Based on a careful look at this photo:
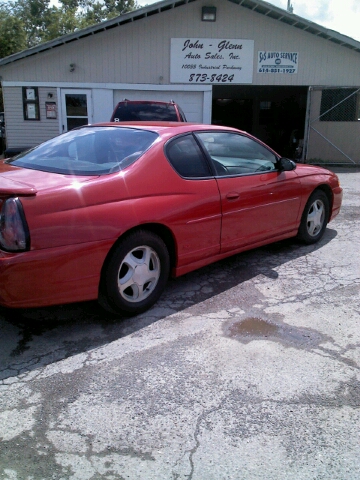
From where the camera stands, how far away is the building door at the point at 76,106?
13508 millimetres

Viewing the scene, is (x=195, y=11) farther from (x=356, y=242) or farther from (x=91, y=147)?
(x=91, y=147)

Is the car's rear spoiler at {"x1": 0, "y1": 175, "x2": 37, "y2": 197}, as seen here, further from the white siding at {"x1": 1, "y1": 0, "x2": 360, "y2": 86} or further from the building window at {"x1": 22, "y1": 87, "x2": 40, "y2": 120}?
the building window at {"x1": 22, "y1": 87, "x2": 40, "y2": 120}

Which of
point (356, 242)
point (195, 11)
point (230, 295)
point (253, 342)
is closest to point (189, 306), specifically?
point (230, 295)

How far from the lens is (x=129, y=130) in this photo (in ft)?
13.7

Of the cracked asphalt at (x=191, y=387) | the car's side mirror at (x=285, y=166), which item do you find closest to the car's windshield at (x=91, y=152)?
the cracked asphalt at (x=191, y=387)

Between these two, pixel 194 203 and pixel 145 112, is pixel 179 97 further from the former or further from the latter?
pixel 194 203

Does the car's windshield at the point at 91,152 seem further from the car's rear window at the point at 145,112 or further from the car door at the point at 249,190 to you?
the car's rear window at the point at 145,112

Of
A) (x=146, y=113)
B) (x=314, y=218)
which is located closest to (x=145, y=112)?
(x=146, y=113)

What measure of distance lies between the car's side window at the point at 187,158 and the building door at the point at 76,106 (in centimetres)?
1018

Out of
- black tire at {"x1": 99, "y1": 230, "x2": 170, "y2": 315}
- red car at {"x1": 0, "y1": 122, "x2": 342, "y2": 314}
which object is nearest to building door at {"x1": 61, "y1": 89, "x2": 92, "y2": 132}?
red car at {"x1": 0, "y1": 122, "x2": 342, "y2": 314}

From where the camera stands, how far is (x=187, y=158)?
4109 millimetres

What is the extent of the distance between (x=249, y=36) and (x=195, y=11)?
5.73ft

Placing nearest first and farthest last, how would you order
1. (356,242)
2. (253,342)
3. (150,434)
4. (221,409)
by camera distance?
(150,434) → (221,409) → (253,342) → (356,242)

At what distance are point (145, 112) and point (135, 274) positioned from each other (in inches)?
267
